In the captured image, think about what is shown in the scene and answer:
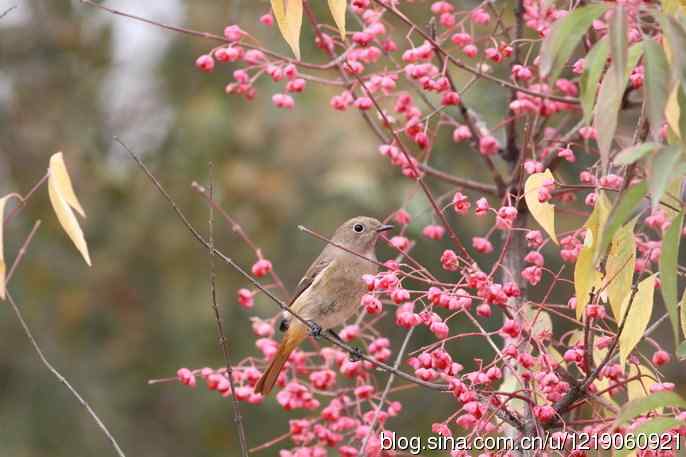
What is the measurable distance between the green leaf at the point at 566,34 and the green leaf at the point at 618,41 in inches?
6.5

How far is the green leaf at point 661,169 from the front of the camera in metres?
2.28

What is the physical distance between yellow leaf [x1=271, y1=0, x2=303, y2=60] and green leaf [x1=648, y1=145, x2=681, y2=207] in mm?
1183

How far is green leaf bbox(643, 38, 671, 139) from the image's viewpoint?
7.69ft

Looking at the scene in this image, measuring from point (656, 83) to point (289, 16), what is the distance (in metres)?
1.18

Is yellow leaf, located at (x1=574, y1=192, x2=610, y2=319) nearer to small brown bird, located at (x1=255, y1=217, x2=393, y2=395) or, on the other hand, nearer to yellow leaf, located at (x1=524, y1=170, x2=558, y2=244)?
yellow leaf, located at (x1=524, y1=170, x2=558, y2=244)

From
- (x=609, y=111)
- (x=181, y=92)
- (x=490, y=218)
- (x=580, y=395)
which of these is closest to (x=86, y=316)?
(x=181, y=92)

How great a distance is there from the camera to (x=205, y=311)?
8633 millimetres

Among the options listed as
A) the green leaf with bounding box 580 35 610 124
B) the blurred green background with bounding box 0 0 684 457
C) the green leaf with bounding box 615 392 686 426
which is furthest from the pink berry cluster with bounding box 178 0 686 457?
the blurred green background with bounding box 0 0 684 457

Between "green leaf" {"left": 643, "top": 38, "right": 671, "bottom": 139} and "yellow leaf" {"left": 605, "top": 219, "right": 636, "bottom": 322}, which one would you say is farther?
"yellow leaf" {"left": 605, "top": 219, "right": 636, "bottom": 322}

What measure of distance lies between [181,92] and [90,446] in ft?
9.00

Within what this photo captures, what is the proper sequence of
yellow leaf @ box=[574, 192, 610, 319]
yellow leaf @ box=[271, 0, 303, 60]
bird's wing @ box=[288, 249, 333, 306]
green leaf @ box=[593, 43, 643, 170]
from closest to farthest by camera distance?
green leaf @ box=[593, 43, 643, 170] < yellow leaf @ box=[574, 192, 610, 319] < yellow leaf @ box=[271, 0, 303, 60] < bird's wing @ box=[288, 249, 333, 306]

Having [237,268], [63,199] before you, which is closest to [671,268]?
[237,268]

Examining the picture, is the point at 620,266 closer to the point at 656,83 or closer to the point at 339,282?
the point at 656,83

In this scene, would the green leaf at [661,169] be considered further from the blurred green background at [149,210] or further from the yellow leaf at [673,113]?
the blurred green background at [149,210]
